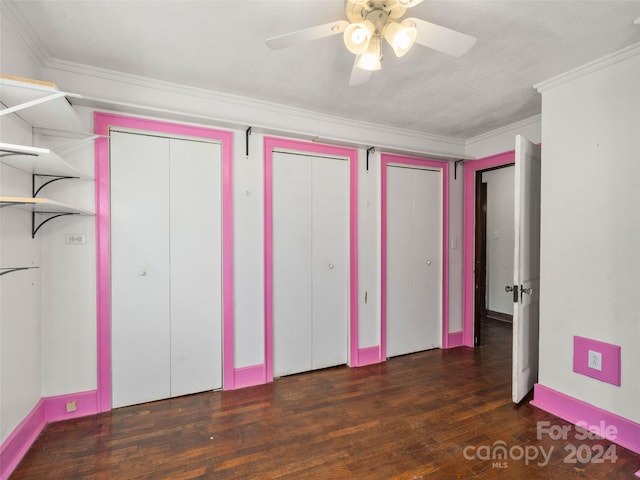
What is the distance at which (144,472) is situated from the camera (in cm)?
177

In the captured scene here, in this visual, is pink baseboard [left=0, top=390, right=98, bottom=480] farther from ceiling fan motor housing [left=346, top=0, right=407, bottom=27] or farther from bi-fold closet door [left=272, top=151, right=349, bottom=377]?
ceiling fan motor housing [left=346, top=0, right=407, bottom=27]

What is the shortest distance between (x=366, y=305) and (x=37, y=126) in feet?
10.2

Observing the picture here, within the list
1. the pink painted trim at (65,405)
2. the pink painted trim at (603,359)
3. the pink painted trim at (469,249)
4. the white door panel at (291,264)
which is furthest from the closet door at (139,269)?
the pink painted trim at (469,249)

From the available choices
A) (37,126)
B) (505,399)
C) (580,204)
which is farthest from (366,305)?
(37,126)

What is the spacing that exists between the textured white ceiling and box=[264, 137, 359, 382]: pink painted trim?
390 millimetres

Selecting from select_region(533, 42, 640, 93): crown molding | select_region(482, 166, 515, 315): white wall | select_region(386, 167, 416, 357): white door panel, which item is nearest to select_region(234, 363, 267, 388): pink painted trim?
select_region(386, 167, 416, 357): white door panel

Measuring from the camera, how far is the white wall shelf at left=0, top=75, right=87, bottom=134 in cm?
140

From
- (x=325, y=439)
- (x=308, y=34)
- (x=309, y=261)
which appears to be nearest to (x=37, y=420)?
(x=325, y=439)

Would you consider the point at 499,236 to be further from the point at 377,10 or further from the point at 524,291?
the point at 377,10

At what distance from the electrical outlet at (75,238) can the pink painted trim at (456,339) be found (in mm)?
Result: 3905

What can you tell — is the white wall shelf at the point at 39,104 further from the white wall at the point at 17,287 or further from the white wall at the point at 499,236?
the white wall at the point at 499,236

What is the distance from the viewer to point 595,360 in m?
2.15

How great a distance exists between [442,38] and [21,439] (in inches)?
128

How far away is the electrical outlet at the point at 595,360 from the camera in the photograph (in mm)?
2133
